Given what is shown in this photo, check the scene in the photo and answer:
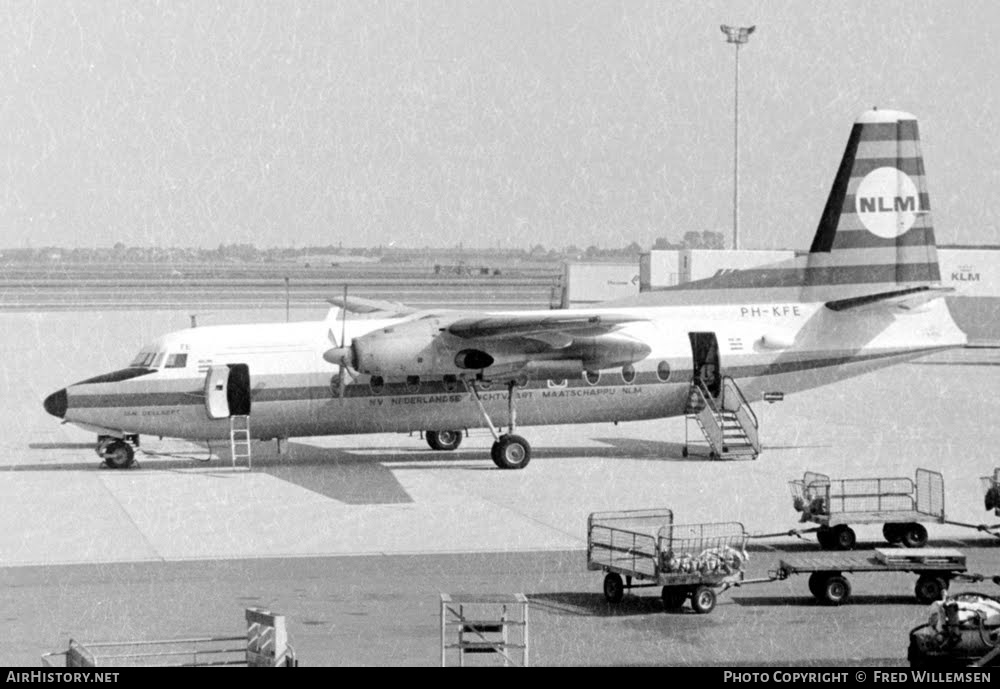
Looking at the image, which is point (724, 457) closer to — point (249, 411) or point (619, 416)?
point (619, 416)

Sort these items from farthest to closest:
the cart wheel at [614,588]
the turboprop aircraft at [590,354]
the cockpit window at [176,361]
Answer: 1. the cockpit window at [176,361]
2. the turboprop aircraft at [590,354]
3. the cart wheel at [614,588]

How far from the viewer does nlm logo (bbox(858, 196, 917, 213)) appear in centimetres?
3562

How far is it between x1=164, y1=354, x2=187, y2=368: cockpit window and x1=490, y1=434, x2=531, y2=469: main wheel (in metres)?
6.90

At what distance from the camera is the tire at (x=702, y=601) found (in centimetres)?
1931

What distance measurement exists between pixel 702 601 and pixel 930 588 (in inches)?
124

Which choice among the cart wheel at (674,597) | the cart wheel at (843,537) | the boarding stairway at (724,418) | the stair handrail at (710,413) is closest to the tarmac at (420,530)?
the cart wheel at (674,597)

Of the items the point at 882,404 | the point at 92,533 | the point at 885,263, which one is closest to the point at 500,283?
the point at 882,404

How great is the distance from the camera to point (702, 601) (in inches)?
761

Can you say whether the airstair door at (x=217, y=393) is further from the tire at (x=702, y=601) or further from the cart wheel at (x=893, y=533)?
the tire at (x=702, y=601)

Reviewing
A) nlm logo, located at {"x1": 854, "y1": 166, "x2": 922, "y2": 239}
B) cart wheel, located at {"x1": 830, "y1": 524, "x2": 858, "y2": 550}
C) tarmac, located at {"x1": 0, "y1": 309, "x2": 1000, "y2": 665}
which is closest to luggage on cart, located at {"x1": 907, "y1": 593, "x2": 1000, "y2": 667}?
tarmac, located at {"x1": 0, "y1": 309, "x2": 1000, "y2": 665}

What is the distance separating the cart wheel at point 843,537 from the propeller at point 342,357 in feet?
36.6

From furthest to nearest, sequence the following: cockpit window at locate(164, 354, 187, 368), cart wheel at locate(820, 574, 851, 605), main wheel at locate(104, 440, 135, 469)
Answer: main wheel at locate(104, 440, 135, 469) → cockpit window at locate(164, 354, 187, 368) → cart wheel at locate(820, 574, 851, 605)

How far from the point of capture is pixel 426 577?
21.7 m

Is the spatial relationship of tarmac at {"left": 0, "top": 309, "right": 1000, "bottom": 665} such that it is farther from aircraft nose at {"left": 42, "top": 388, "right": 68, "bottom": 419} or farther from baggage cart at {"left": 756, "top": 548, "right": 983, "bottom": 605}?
aircraft nose at {"left": 42, "top": 388, "right": 68, "bottom": 419}
